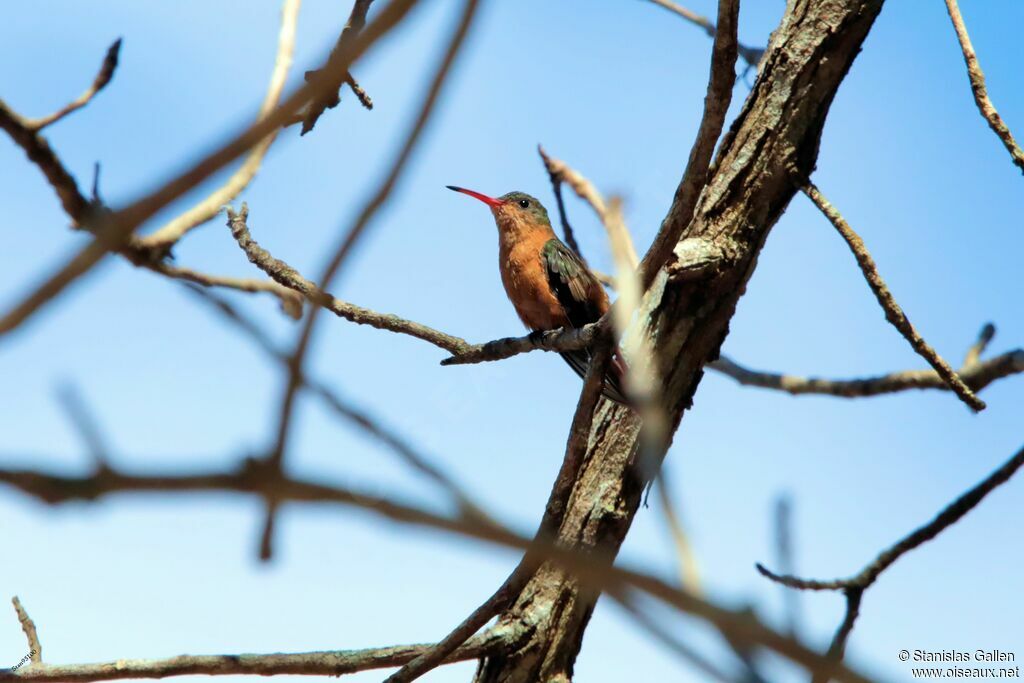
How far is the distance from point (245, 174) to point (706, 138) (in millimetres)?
1237

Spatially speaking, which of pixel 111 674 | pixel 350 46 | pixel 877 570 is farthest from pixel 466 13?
pixel 111 674

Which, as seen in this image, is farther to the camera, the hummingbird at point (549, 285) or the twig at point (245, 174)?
the hummingbird at point (549, 285)

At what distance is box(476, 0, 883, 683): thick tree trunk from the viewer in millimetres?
4074

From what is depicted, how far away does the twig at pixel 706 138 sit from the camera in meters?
2.69

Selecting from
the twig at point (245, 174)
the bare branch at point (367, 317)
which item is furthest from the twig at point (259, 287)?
the twig at point (245, 174)

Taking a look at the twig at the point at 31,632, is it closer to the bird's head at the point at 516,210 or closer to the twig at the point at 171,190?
the twig at the point at 171,190

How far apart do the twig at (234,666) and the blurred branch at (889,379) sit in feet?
8.17

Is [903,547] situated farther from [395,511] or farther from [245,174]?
[395,511]

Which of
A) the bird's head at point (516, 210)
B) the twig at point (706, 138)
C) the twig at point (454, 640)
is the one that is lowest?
the twig at point (454, 640)

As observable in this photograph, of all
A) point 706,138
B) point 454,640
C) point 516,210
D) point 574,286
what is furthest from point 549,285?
point 706,138

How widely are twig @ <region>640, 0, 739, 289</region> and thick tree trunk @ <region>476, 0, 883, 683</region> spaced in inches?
34.4

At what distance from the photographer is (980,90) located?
4176 mm

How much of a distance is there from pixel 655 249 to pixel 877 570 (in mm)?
1336

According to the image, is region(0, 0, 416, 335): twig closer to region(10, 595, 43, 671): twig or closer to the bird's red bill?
region(10, 595, 43, 671): twig
